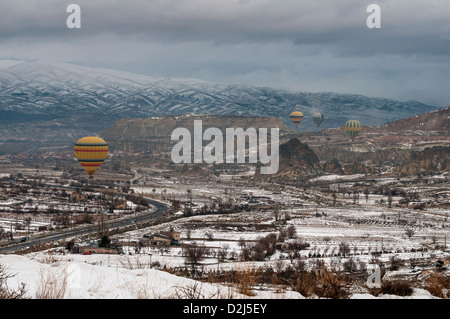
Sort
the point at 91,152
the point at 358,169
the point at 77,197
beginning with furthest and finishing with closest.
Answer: the point at 358,169 → the point at 77,197 → the point at 91,152

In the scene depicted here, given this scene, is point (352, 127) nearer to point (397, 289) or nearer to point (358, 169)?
point (358, 169)

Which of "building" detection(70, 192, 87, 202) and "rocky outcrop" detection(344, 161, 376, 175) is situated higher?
"rocky outcrop" detection(344, 161, 376, 175)

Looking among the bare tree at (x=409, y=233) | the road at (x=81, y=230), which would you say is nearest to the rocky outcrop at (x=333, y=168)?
the road at (x=81, y=230)

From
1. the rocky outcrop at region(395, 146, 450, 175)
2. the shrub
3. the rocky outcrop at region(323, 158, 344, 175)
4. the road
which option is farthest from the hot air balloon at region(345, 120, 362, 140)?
the shrub

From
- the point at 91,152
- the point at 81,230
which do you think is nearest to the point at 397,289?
the point at 81,230

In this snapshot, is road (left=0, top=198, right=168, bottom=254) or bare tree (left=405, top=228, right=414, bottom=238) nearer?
road (left=0, top=198, right=168, bottom=254)

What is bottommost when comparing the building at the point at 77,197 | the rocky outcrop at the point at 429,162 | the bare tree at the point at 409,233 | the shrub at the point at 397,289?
the bare tree at the point at 409,233

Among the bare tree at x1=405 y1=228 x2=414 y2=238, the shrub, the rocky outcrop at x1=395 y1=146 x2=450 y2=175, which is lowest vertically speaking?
the bare tree at x1=405 y1=228 x2=414 y2=238

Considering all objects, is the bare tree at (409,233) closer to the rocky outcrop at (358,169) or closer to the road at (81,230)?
the road at (81,230)

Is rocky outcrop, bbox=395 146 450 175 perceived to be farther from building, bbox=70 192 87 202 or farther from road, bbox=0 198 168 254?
building, bbox=70 192 87 202
